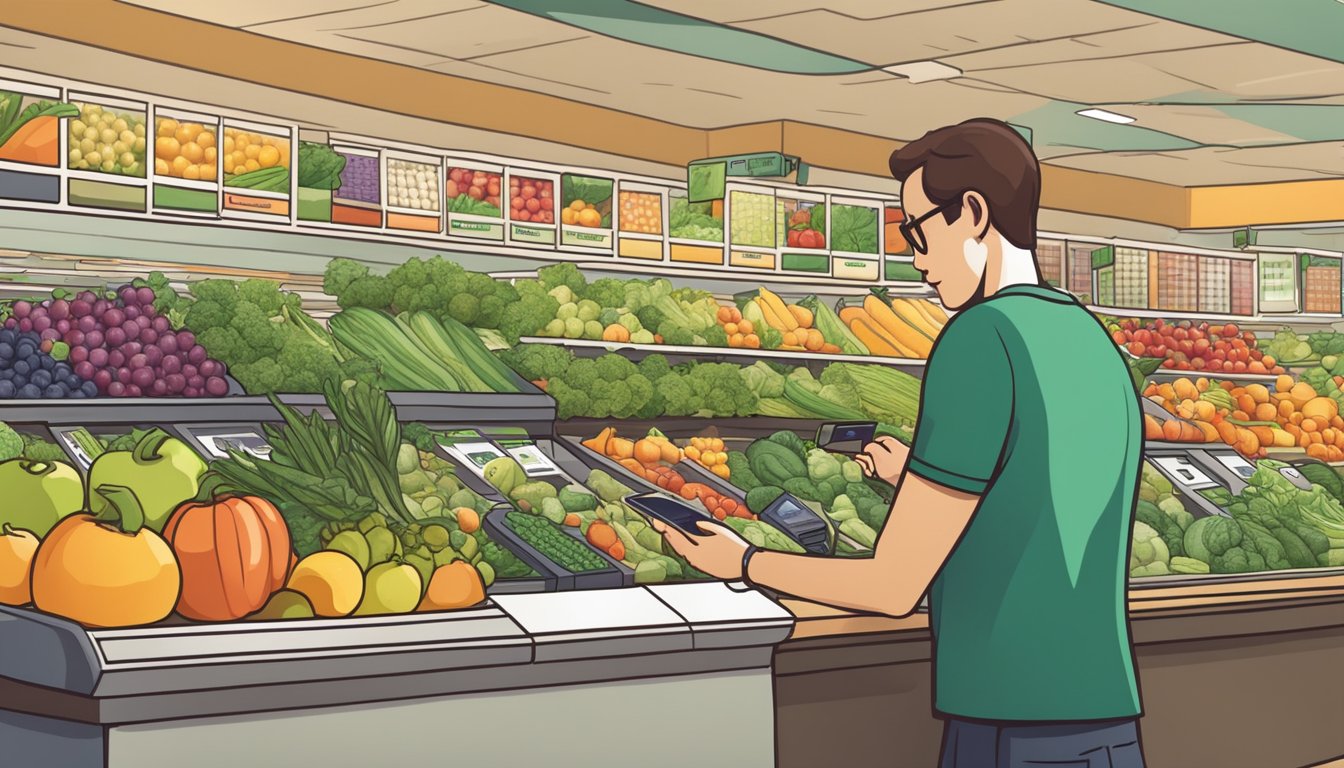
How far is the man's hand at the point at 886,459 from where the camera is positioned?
2.34 m

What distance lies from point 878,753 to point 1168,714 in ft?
3.91

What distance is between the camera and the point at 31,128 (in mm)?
4453

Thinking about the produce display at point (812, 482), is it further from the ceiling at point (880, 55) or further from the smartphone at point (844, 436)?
the ceiling at point (880, 55)

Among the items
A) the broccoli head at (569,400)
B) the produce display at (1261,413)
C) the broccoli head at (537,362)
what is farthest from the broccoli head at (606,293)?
the produce display at (1261,413)

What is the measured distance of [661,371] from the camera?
5.29 metres

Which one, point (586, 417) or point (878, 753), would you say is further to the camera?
point (586, 417)

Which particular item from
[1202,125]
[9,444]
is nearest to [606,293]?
[9,444]

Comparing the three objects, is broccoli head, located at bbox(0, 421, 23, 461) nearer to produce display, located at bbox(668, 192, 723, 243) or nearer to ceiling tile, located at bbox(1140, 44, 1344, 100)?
produce display, located at bbox(668, 192, 723, 243)

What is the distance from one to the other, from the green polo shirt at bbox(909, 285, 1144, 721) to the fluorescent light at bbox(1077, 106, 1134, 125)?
6863 mm

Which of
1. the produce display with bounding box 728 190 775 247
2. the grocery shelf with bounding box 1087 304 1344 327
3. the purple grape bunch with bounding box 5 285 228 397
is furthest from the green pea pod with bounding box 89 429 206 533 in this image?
the grocery shelf with bounding box 1087 304 1344 327

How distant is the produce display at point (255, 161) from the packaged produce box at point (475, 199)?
32.2 inches

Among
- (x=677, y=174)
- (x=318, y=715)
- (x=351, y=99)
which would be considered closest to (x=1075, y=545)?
(x=318, y=715)

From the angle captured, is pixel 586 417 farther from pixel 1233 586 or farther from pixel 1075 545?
pixel 1075 545

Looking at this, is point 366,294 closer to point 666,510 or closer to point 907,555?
point 666,510
